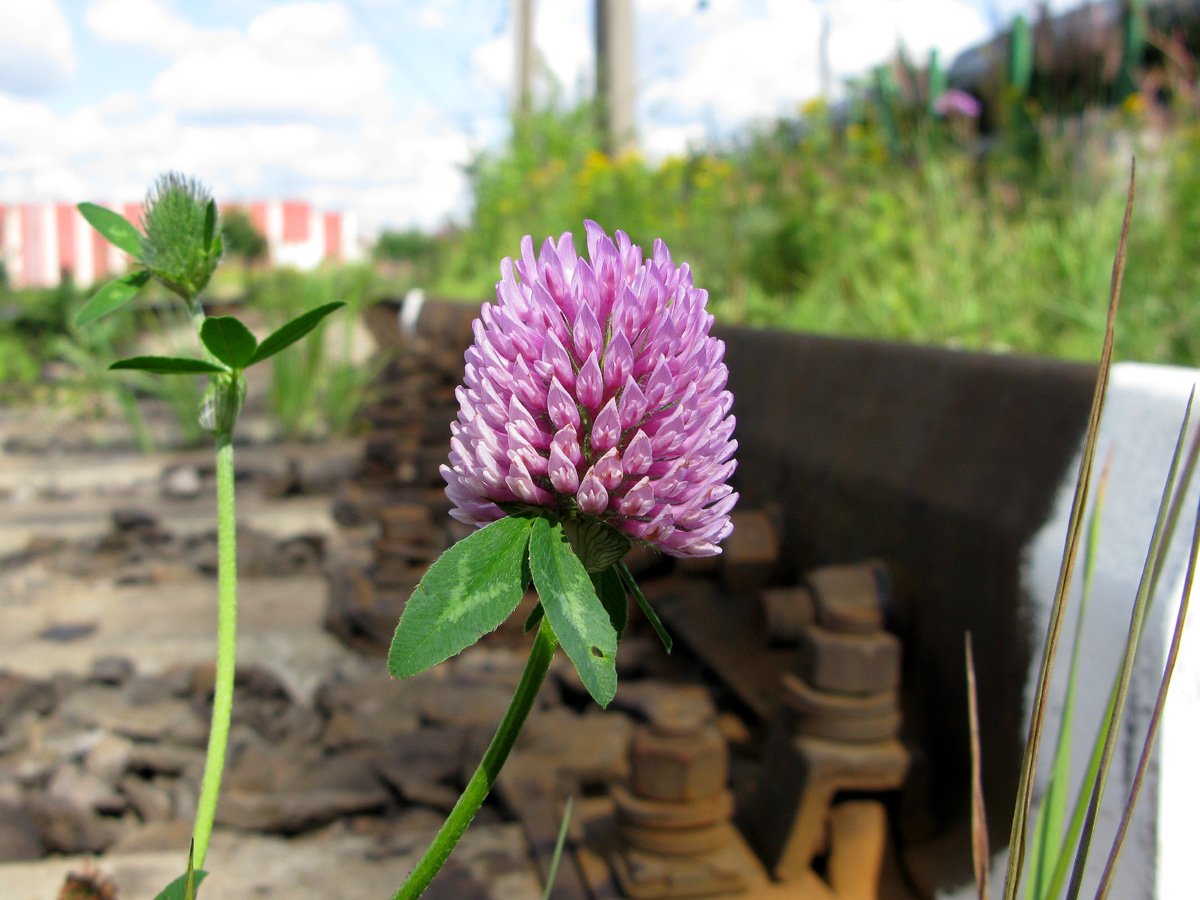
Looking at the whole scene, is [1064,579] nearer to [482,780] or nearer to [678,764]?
[482,780]

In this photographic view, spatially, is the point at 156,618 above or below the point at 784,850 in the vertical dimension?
below

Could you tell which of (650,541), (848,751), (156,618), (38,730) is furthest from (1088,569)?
(156,618)

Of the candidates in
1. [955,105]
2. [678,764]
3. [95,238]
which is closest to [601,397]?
[678,764]

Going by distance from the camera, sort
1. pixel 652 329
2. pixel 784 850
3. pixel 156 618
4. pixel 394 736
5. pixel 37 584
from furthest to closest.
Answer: pixel 37 584, pixel 156 618, pixel 394 736, pixel 784 850, pixel 652 329

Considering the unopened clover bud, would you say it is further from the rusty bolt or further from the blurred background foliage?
the rusty bolt

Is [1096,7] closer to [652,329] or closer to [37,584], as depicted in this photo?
[37,584]

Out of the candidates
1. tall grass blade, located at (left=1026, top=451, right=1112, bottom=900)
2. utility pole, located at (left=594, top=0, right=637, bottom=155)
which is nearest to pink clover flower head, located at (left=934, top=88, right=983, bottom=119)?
tall grass blade, located at (left=1026, top=451, right=1112, bottom=900)
